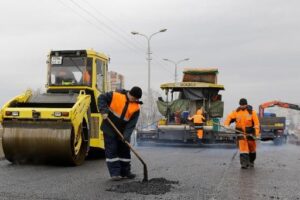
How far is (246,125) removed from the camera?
33.6 ft

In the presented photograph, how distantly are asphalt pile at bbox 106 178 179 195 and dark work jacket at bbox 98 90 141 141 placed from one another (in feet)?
3.32

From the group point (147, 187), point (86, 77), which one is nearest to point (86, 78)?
point (86, 77)

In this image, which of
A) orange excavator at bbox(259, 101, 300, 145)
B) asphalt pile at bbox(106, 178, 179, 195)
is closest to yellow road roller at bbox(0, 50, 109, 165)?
asphalt pile at bbox(106, 178, 179, 195)

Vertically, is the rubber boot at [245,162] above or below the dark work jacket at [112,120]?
below

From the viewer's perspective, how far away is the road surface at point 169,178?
5.89 meters

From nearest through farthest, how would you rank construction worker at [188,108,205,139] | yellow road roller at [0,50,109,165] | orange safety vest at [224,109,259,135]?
1. yellow road roller at [0,50,109,165]
2. orange safety vest at [224,109,259,135]
3. construction worker at [188,108,205,139]

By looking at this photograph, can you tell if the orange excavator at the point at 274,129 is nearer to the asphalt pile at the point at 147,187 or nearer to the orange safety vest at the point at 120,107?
the orange safety vest at the point at 120,107

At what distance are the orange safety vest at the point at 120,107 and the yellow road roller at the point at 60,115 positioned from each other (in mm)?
1292

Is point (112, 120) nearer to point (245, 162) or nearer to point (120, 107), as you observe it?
point (120, 107)

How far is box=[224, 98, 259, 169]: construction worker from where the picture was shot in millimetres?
10078

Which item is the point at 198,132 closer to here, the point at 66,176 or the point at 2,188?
the point at 66,176

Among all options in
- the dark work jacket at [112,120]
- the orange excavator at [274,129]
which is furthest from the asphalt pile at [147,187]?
the orange excavator at [274,129]

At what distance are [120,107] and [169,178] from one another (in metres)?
1.31

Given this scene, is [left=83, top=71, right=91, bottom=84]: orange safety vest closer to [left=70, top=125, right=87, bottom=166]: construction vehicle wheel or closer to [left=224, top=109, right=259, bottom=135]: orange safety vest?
[left=70, top=125, right=87, bottom=166]: construction vehicle wheel
